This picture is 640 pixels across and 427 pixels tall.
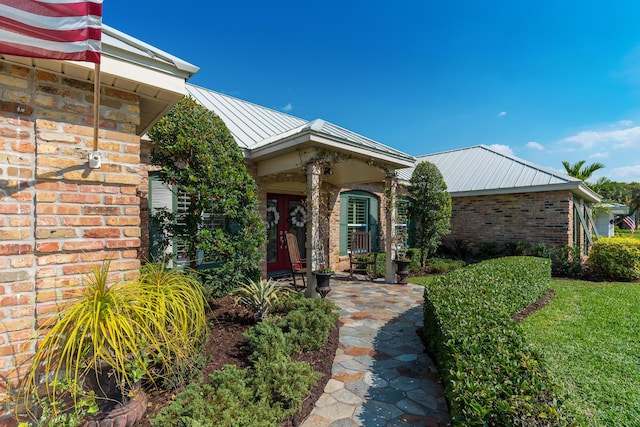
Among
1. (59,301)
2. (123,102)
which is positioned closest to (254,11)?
(123,102)

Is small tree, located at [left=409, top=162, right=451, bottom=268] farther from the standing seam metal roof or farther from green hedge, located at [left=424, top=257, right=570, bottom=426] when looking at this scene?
green hedge, located at [left=424, top=257, right=570, bottom=426]

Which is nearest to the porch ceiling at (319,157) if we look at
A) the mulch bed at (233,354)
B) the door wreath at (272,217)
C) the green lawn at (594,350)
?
the door wreath at (272,217)

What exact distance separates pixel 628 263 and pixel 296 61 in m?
10.6

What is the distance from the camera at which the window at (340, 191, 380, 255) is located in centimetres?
918

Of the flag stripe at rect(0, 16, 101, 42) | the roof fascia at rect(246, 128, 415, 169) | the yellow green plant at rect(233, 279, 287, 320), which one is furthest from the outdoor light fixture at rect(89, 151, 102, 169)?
the roof fascia at rect(246, 128, 415, 169)

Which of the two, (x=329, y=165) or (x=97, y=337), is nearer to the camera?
(x=97, y=337)

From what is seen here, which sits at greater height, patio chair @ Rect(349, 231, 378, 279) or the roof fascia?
the roof fascia

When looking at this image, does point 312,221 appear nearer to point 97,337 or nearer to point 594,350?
point 97,337

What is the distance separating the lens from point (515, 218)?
984 centimetres

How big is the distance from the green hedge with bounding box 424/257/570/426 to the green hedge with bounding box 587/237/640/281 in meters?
7.19

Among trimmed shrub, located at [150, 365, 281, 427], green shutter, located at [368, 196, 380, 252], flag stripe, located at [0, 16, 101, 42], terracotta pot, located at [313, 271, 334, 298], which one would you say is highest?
flag stripe, located at [0, 16, 101, 42]

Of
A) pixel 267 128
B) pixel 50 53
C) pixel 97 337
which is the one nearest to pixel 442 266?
pixel 267 128

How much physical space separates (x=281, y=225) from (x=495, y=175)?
856 cm

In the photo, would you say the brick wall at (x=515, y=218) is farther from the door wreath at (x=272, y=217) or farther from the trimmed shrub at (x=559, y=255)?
the door wreath at (x=272, y=217)
